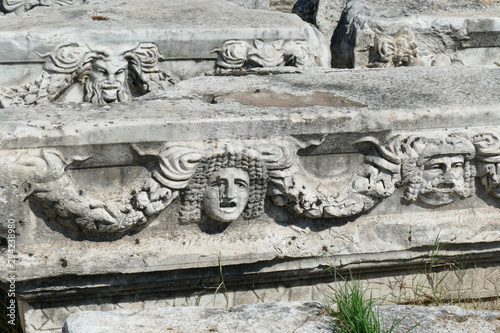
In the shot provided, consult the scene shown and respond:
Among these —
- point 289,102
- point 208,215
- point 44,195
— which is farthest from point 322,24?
point 44,195

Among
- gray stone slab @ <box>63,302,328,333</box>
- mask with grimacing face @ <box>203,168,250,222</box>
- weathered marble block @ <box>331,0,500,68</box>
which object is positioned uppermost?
weathered marble block @ <box>331,0,500,68</box>

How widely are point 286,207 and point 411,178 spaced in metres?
0.55

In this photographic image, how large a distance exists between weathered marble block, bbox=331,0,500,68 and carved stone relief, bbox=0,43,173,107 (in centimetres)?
131

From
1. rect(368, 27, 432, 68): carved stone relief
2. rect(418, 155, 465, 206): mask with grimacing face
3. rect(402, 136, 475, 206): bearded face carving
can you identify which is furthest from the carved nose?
rect(368, 27, 432, 68): carved stone relief

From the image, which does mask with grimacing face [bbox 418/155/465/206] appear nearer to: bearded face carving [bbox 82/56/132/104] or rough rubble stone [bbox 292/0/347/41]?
bearded face carving [bbox 82/56/132/104]

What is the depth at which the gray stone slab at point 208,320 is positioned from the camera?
2217mm

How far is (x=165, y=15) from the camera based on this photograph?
15.1 ft

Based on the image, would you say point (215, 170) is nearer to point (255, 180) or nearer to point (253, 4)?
point (255, 180)

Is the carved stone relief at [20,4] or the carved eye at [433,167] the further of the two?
the carved stone relief at [20,4]

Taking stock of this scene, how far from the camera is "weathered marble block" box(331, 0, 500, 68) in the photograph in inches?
181

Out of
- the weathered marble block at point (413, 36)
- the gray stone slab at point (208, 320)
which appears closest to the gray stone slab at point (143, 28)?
the weathered marble block at point (413, 36)

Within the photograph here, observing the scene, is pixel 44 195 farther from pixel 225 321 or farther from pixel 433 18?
pixel 433 18

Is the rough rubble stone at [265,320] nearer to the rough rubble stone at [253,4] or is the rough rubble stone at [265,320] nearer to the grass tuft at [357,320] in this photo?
the grass tuft at [357,320]

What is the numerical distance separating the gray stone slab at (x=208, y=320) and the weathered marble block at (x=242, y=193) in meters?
0.56
